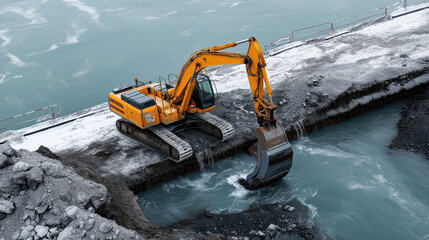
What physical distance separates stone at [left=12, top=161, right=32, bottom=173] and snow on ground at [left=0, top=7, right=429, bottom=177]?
554cm

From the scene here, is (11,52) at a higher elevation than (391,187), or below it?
higher

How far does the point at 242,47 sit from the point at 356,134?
48.5 ft

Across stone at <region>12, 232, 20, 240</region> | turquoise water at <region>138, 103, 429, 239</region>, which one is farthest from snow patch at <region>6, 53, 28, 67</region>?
stone at <region>12, 232, 20, 240</region>

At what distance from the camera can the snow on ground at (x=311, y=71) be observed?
20.1m

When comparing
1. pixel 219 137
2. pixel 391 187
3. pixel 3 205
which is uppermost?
pixel 3 205

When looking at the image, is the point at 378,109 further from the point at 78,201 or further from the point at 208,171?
the point at 78,201

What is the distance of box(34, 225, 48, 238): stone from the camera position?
37.3 ft

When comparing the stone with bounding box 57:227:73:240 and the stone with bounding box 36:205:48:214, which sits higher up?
the stone with bounding box 36:205:48:214

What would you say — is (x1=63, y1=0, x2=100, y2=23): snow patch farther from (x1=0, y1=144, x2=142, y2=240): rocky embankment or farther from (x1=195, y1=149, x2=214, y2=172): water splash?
Result: (x1=0, y1=144, x2=142, y2=240): rocky embankment

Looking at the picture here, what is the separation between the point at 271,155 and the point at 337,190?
120 inches

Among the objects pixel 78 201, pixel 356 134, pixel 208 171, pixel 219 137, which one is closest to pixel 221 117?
pixel 219 137

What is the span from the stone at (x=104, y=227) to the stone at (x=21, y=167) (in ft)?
8.92

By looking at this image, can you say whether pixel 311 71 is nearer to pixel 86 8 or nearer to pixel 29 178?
pixel 29 178

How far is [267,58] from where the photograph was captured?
27969mm
